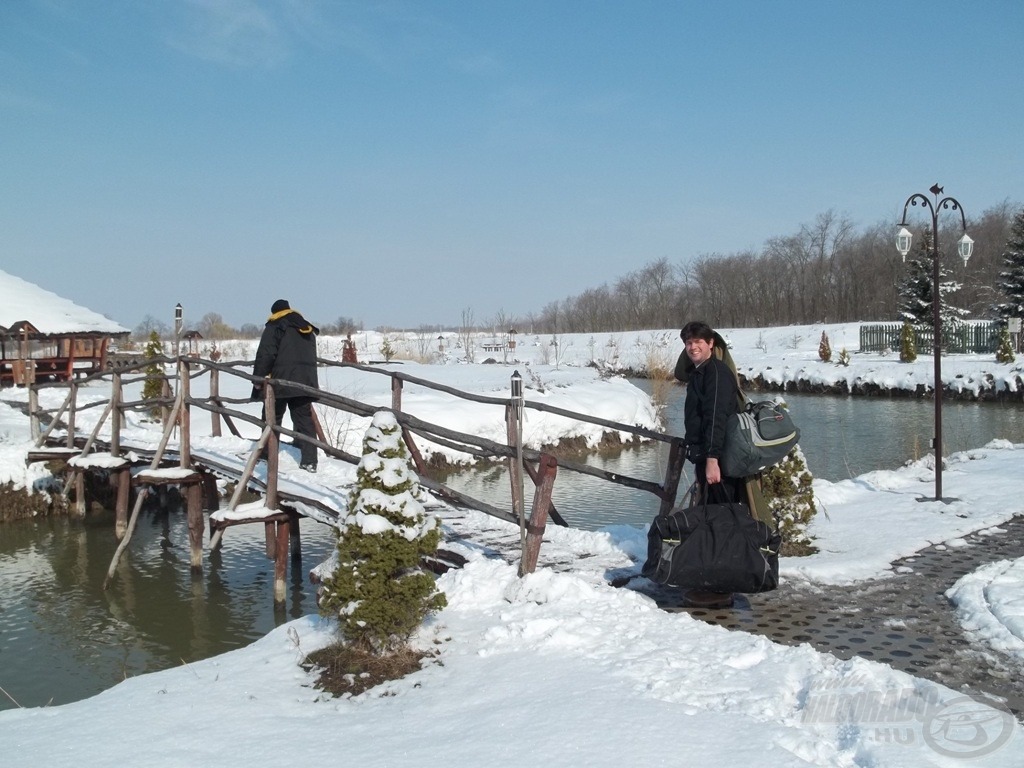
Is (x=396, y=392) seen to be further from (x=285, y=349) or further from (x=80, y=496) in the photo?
(x=80, y=496)

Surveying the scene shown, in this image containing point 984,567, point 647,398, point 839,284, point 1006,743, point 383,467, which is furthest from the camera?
point 839,284

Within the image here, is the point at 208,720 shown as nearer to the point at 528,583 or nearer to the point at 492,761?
the point at 492,761

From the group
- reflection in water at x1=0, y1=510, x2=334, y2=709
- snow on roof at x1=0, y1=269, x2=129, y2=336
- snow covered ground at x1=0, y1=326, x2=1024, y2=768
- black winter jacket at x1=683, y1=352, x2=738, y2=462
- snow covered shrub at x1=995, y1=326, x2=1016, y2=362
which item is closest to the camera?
snow covered ground at x1=0, y1=326, x2=1024, y2=768

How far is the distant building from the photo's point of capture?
24.6m

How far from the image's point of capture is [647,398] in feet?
73.2

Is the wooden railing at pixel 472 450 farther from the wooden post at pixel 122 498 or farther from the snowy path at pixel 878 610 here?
the snowy path at pixel 878 610

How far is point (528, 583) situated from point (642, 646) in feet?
3.46

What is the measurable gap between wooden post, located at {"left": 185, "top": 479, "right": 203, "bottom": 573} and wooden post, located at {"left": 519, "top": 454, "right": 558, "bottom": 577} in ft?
16.2

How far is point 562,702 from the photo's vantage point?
4020 mm

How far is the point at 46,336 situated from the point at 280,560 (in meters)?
21.3

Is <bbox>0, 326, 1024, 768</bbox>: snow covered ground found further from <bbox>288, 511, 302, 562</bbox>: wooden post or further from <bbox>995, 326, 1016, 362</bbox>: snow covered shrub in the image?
<bbox>995, 326, 1016, 362</bbox>: snow covered shrub

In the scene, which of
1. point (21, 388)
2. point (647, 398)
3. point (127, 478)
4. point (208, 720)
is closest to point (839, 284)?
point (647, 398)

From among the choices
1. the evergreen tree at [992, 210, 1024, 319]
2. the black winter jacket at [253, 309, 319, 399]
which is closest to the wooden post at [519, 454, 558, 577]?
the black winter jacket at [253, 309, 319, 399]

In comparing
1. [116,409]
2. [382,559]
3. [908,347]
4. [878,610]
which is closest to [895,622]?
[878,610]
